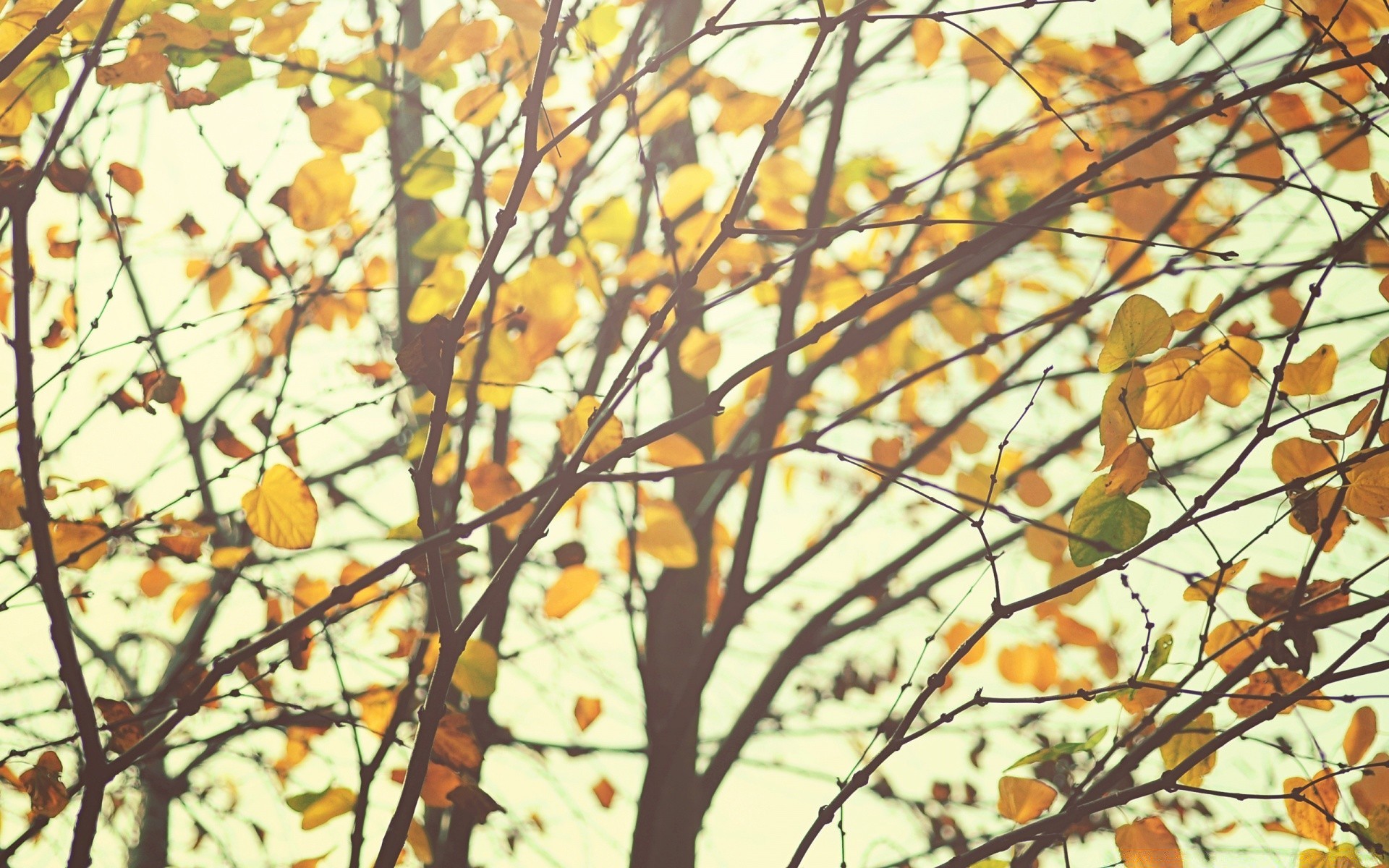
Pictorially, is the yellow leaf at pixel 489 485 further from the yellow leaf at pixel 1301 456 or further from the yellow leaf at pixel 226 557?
the yellow leaf at pixel 1301 456

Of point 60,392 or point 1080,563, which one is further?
point 60,392

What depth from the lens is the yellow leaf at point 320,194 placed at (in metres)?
1.86

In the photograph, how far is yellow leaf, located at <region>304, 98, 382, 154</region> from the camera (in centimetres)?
186

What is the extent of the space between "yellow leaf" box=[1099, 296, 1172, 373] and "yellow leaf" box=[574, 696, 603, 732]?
199 centimetres

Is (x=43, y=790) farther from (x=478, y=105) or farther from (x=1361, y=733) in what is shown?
(x=1361, y=733)

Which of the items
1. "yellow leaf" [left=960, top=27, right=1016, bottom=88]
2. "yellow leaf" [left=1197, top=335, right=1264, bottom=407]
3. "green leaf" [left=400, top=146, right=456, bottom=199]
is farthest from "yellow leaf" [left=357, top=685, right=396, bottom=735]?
"yellow leaf" [left=960, top=27, right=1016, bottom=88]

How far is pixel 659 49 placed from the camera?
2.55 metres

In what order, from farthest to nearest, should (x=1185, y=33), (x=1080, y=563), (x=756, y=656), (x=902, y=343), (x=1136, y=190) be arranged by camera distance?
(x=756, y=656) < (x=902, y=343) < (x=1136, y=190) < (x=1185, y=33) < (x=1080, y=563)

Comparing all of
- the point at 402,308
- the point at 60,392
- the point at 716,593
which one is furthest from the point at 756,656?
the point at 60,392

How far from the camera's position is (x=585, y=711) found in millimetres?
2697

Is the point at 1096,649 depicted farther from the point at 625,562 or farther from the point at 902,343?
the point at 625,562

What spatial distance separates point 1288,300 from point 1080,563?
186cm

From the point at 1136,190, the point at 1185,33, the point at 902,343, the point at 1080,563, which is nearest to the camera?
the point at 1080,563

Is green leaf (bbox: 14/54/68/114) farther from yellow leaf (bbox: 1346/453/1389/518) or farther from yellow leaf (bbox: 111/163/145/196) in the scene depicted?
yellow leaf (bbox: 1346/453/1389/518)
